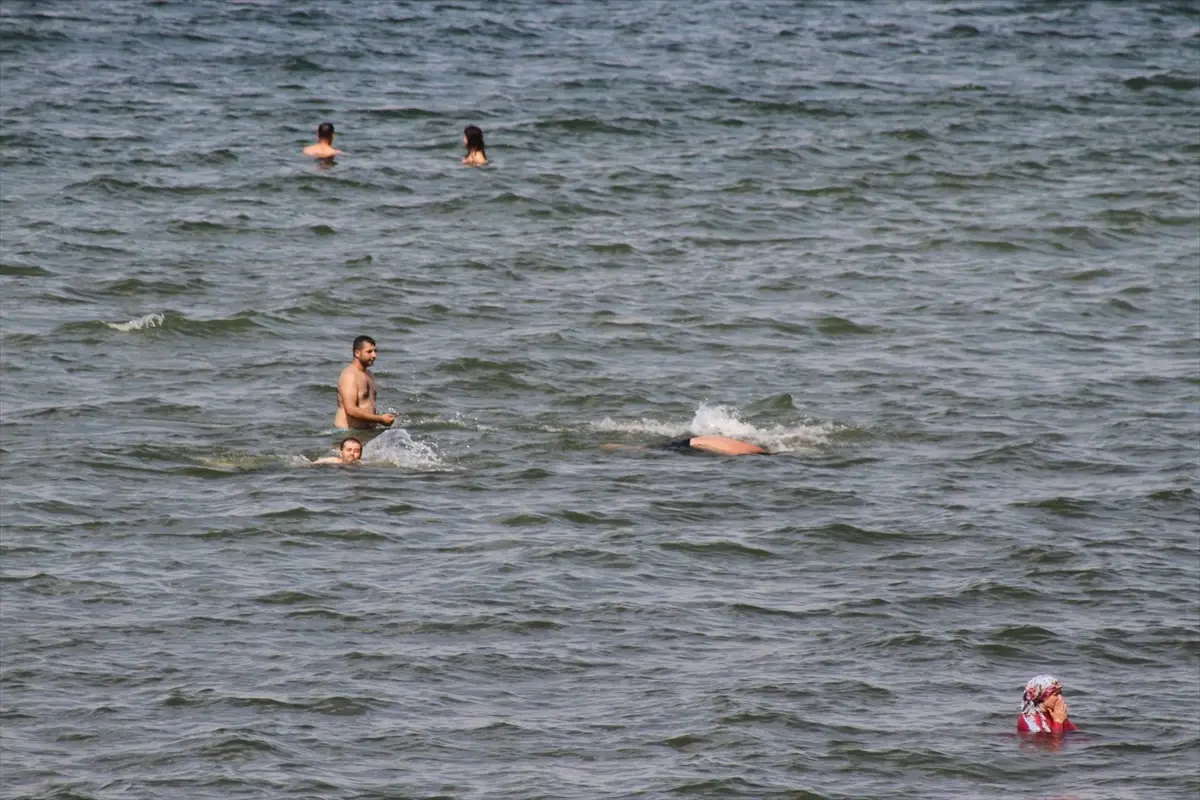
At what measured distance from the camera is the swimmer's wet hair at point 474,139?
29625 millimetres

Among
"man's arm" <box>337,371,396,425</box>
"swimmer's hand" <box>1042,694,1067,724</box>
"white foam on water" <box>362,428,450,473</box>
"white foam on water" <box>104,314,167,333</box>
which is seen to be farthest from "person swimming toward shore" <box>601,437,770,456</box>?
"white foam on water" <box>104,314,167,333</box>

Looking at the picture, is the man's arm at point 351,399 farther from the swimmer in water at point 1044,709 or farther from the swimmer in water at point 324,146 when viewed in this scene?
the swimmer in water at point 324,146

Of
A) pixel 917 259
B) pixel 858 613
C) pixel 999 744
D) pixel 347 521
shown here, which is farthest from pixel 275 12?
pixel 999 744

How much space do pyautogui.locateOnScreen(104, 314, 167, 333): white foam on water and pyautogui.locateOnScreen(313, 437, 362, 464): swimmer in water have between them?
4904 mm

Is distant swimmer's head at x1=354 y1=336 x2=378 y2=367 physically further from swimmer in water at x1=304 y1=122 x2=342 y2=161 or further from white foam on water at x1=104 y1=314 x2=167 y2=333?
swimmer in water at x1=304 y1=122 x2=342 y2=161

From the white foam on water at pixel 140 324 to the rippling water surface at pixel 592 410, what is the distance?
→ 0.08m

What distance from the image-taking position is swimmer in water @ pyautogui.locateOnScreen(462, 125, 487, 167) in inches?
1167

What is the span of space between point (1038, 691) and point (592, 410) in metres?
8.27

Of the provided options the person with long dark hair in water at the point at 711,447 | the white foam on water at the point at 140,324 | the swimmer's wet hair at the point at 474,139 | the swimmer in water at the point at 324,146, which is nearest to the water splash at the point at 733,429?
the person with long dark hair in water at the point at 711,447

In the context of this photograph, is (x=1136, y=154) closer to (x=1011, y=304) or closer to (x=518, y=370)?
(x=1011, y=304)

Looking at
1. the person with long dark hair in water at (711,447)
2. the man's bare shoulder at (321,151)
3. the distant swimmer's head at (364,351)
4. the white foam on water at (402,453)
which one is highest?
the man's bare shoulder at (321,151)

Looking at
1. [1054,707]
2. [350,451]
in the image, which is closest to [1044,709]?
[1054,707]

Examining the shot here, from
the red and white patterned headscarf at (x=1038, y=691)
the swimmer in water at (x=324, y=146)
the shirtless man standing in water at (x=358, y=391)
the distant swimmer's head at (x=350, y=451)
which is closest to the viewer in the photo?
the red and white patterned headscarf at (x=1038, y=691)

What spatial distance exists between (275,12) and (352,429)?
72.0ft
